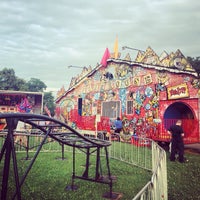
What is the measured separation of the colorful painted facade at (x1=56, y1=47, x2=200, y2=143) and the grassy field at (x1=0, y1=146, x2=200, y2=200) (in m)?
4.53

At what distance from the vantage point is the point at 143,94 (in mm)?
13922

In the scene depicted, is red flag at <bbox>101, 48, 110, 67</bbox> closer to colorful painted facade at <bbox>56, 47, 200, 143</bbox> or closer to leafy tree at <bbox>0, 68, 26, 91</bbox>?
colorful painted facade at <bbox>56, 47, 200, 143</bbox>

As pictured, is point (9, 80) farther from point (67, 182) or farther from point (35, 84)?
point (67, 182)

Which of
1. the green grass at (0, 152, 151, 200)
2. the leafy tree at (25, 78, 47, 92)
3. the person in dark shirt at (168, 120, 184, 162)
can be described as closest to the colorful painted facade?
the person in dark shirt at (168, 120, 184, 162)

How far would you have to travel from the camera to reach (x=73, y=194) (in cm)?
453

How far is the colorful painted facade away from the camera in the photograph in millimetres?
11531

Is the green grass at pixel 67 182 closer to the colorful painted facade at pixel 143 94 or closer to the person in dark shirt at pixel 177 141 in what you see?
the person in dark shirt at pixel 177 141

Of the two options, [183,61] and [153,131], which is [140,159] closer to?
[153,131]

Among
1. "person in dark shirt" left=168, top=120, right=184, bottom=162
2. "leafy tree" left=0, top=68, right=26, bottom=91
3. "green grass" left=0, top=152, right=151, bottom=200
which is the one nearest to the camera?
"green grass" left=0, top=152, right=151, bottom=200

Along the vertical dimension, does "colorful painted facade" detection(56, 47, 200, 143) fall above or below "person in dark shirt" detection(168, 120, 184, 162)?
above

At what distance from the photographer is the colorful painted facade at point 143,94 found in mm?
11531

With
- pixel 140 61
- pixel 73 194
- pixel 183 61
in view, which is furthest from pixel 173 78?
pixel 73 194

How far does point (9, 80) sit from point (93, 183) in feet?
109

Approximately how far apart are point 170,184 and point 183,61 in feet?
27.7
